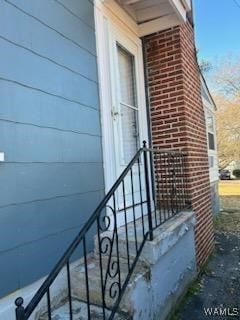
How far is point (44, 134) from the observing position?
2.50m

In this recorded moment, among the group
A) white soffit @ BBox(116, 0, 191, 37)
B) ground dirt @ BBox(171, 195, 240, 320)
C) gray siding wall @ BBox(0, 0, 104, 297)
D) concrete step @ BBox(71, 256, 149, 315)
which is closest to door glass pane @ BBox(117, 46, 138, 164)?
white soffit @ BBox(116, 0, 191, 37)

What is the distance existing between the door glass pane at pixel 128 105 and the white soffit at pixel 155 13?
1.59ft

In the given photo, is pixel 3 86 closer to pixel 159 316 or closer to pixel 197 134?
pixel 159 316

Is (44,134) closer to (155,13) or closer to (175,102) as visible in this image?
(175,102)

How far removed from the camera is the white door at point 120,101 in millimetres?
3395

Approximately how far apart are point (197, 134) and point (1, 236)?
3.53 m

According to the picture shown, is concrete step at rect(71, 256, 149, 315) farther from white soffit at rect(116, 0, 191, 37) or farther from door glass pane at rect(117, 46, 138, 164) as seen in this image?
white soffit at rect(116, 0, 191, 37)

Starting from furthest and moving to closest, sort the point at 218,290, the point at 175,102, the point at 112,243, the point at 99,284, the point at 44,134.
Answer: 1. the point at 175,102
2. the point at 218,290
3. the point at 99,284
4. the point at 44,134
5. the point at 112,243

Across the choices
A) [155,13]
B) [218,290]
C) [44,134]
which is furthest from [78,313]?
[155,13]

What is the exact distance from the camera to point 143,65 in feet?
14.9

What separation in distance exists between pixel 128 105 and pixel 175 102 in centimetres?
71

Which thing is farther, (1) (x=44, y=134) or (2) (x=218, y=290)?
(2) (x=218, y=290)

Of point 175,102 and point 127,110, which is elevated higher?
point 175,102

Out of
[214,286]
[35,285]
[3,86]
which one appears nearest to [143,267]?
[35,285]
